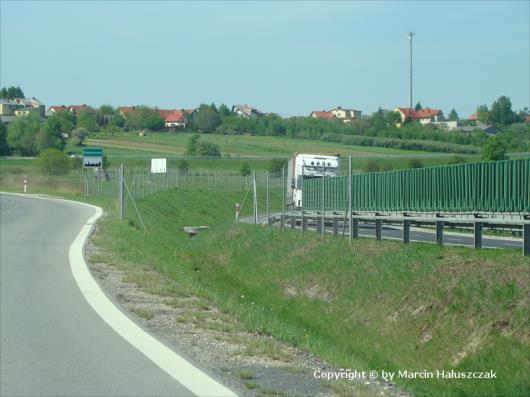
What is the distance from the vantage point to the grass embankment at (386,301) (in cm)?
1030

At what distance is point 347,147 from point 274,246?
147 ft

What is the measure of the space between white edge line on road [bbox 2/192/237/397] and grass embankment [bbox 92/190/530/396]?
4.36 feet

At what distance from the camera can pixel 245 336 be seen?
9.01m

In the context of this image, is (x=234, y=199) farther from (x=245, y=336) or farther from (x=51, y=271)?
(x=245, y=336)

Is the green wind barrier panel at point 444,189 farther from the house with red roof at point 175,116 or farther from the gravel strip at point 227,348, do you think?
the house with red roof at point 175,116

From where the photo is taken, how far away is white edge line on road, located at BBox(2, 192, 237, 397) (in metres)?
6.68

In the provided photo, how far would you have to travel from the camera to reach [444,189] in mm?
19828

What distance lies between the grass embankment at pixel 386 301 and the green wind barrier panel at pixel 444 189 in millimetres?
1373

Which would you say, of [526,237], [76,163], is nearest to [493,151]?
[526,237]

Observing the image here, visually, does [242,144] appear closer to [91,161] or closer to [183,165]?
[183,165]

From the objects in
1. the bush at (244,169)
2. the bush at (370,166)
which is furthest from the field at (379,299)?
the bush at (244,169)

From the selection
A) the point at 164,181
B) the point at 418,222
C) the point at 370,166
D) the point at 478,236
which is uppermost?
the point at 370,166

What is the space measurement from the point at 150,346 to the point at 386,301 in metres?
7.04

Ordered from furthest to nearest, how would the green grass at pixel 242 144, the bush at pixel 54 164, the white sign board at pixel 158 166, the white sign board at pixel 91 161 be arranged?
the green grass at pixel 242 144, the bush at pixel 54 164, the white sign board at pixel 158 166, the white sign board at pixel 91 161
